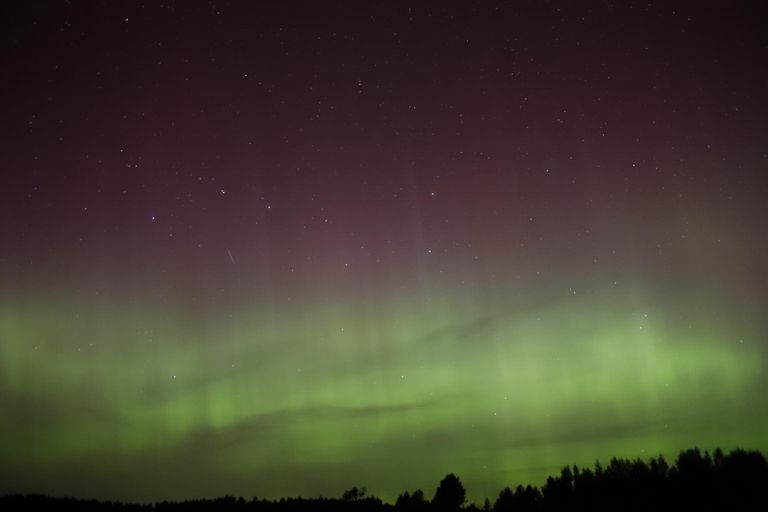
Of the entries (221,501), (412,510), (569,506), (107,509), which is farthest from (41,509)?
(569,506)

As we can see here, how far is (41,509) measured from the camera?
47438 mm

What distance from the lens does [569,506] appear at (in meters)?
59.6

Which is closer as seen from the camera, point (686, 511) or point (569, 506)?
point (686, 511)

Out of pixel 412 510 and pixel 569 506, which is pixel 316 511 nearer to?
pixel 412 510

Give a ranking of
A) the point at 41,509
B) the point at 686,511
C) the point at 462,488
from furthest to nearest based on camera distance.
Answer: the point at 462,488 → the point at 686,511 → the point at 41,509

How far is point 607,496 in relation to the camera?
57.5m

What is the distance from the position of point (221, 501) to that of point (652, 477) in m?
37.6

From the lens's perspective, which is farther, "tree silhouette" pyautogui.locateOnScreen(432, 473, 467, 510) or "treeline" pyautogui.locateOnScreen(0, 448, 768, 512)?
"tree silhouette" pyautogui.locateOnScreen(432, 473, 467, 510)

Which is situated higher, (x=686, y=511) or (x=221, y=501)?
(x=221, y=501)

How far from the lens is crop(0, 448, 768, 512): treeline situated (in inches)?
2053

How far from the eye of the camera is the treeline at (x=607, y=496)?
171 feet

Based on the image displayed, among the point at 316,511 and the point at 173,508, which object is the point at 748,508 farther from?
the point at 173,508

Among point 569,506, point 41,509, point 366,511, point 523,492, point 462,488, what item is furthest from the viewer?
point 523,492

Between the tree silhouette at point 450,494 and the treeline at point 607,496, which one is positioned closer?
the treeline at point 607,496
